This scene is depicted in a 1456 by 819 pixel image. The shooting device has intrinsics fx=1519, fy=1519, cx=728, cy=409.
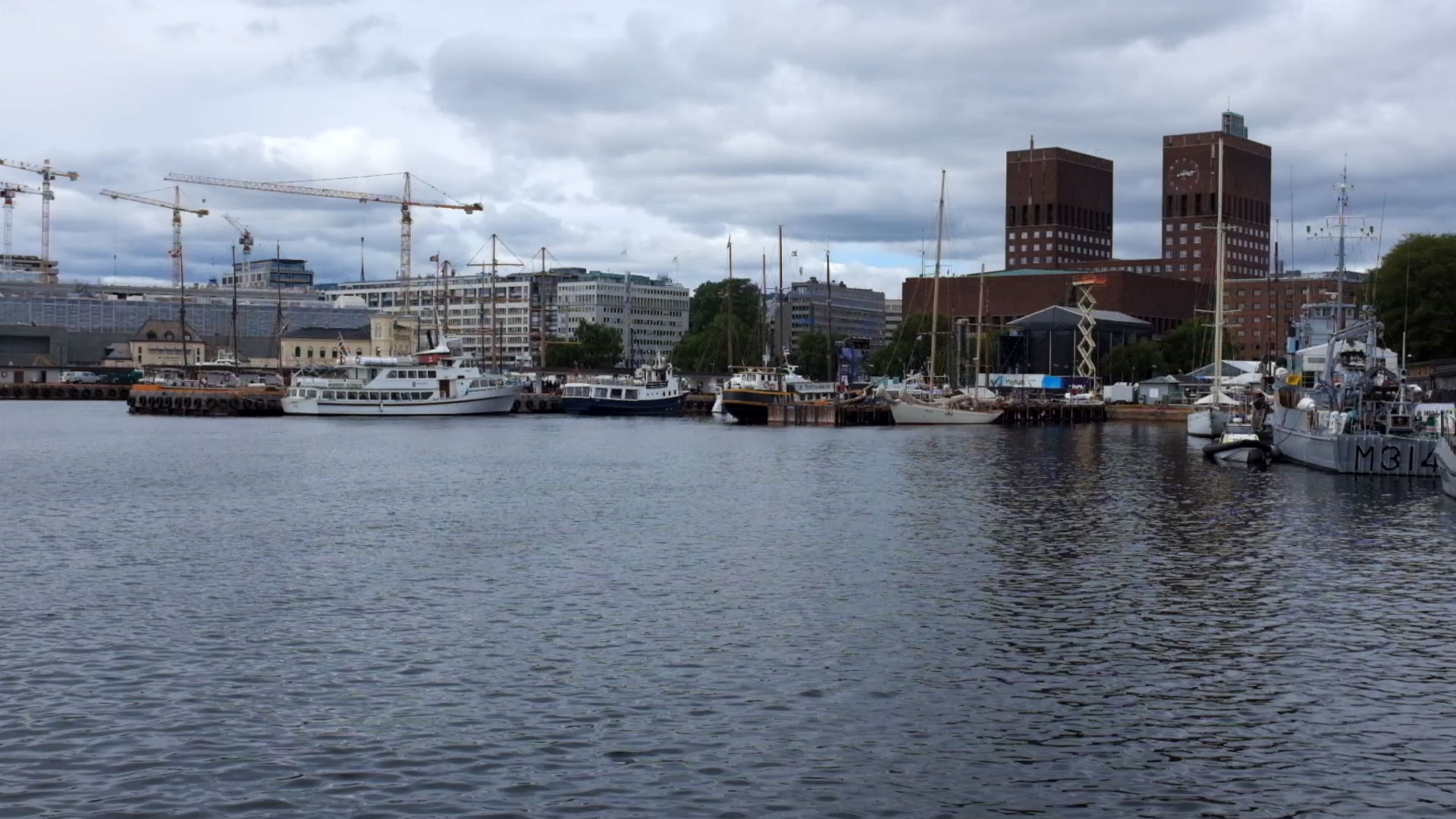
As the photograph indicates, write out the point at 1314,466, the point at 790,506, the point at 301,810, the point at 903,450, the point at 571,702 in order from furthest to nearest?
the point at 903,450
the point at 1314,466
the point at 790,506
the point at 571,702
the point at 301,810

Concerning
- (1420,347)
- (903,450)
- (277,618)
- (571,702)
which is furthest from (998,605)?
(1420,347)

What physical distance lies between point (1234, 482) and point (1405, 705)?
4496 cm

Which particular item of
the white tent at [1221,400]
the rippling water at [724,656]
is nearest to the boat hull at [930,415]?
the white tent at [1221,400]

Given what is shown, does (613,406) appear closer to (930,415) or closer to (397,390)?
(397,390)

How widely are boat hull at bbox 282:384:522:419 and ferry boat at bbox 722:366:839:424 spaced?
2504 cm

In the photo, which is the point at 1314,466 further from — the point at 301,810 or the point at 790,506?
the point at 301,810

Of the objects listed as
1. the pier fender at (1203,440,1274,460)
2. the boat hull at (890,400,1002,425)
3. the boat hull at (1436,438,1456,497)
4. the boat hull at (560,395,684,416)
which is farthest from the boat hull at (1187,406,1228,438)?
the boat hull at (560,395,684,416)

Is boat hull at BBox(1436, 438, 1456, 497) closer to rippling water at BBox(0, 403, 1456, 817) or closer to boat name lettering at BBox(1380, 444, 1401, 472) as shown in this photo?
rippling water at BBox(0, 403, 1456, 817)

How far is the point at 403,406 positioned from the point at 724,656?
11670 cm

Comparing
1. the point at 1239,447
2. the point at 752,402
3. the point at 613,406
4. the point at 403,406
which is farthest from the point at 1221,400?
the point at 403,406

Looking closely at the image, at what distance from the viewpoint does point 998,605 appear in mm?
33531

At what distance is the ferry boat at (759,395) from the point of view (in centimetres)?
13275

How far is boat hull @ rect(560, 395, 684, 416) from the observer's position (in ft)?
512

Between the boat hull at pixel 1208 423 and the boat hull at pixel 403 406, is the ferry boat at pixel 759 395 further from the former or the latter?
the boat hull at pixel 1208 423
